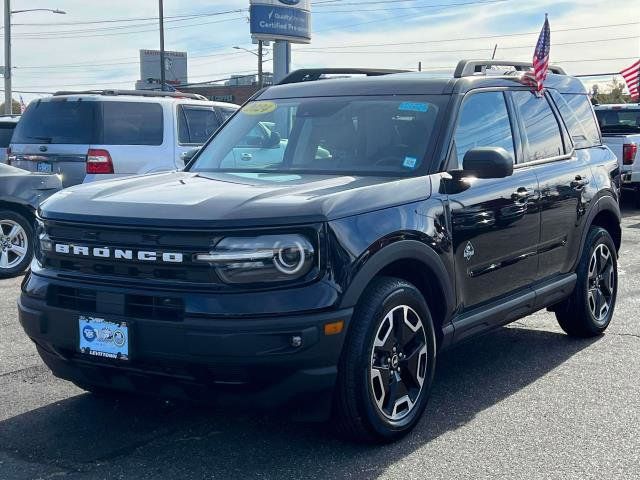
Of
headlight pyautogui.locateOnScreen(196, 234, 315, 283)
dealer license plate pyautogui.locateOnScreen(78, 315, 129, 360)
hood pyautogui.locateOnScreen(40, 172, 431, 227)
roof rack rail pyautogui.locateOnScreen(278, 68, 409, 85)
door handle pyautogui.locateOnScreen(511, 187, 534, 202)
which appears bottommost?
dealer license plate pyautogui.locateOnScreen(78, 315, 129, 360)

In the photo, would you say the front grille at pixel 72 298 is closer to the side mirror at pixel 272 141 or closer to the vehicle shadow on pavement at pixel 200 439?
the vehicle shadow on pavement at pixel 200 439

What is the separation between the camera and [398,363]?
4.32 meters

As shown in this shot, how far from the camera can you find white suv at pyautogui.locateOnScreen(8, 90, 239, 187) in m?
10.4

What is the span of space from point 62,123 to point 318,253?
7.54m

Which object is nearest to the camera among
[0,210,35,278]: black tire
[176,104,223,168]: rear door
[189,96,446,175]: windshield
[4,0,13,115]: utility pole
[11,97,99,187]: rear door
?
[189,96,446,175]: windshield

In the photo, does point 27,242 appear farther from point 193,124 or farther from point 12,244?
point 193,124

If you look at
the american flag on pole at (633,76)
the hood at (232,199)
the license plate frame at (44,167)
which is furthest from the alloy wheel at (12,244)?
the american flag on pole at (633,76)

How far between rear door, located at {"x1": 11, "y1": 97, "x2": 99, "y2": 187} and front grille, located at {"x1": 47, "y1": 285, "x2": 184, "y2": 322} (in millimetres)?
6603

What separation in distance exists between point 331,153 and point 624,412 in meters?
2.19

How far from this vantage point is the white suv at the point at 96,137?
10.4 m

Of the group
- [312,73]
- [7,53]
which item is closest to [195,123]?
[312,73]

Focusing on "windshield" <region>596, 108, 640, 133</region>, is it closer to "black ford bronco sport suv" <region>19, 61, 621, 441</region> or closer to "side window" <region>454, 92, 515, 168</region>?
"black ford bronco sport suv" <region>19, 61, 621, 441</region>

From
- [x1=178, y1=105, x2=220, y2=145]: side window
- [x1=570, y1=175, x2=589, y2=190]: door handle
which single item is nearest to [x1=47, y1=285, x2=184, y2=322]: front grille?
[x1=570, y1=175, x2=589, y2=190]: door handle

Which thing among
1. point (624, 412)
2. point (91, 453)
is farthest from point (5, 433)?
point (624, 412)
